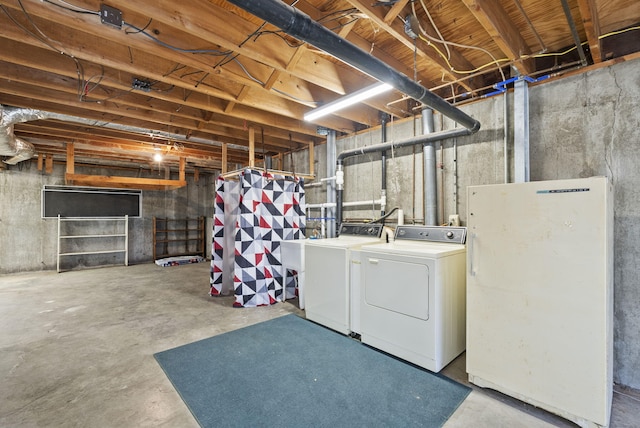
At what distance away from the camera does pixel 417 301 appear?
89.4 inches

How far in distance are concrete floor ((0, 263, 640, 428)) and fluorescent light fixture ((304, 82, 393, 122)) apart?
250 centimetres

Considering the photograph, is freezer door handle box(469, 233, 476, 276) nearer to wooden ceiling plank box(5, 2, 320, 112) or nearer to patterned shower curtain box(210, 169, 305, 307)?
wooden ceiling plank box(5, 2, 320, 112)

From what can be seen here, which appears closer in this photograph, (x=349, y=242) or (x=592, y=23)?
(x=592, y=23)

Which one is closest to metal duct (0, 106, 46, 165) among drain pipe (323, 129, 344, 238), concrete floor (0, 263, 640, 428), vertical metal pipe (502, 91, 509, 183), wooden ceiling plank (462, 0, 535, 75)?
concrete floor (0, 263, 640, 428)

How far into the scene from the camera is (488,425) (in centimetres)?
170

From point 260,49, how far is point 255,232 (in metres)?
2.39

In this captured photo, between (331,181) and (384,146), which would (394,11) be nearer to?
(384,146)

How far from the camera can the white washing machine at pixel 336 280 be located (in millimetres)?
2875

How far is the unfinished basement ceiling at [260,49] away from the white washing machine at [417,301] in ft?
5.57

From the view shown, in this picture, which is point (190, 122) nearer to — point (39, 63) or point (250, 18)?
point (39, 63)

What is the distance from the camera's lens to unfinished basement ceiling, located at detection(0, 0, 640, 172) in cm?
193

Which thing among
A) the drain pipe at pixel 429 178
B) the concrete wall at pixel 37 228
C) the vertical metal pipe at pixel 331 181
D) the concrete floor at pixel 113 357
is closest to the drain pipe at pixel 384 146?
the drain pipe at pixel 429 178

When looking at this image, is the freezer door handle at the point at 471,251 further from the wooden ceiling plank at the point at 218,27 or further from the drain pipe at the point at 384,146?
the wooden ceiling plank at the point at 218,27

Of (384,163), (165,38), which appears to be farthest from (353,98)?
(165,38)
